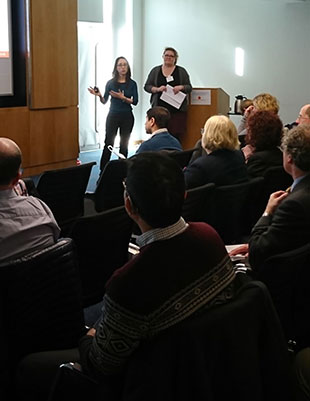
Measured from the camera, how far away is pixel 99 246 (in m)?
3.00

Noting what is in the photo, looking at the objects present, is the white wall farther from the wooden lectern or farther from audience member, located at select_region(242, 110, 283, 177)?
audience member, located at select_region(242, 110, 283, 177)

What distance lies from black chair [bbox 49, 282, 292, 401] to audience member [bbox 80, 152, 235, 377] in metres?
0.04

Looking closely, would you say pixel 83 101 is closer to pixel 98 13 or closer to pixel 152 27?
pixel 98 13

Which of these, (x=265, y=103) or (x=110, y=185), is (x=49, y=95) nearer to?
(x=265, y=103)

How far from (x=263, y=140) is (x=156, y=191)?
2832mm

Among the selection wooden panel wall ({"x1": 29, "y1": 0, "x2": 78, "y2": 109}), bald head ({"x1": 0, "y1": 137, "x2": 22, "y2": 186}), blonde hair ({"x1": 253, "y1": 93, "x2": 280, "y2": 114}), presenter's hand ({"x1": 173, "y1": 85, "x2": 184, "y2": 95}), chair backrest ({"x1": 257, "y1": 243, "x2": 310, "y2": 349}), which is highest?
wooden panel wall ({"x1": 29, "y1": 0, "x2": 78, "y2": 109})

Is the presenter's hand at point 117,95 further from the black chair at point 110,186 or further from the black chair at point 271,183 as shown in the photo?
the black chair at point 271,183

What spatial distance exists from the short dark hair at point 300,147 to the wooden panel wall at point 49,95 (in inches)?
211

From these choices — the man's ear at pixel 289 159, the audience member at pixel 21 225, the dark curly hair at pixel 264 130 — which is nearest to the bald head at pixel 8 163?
the audience member at pixel 21 225

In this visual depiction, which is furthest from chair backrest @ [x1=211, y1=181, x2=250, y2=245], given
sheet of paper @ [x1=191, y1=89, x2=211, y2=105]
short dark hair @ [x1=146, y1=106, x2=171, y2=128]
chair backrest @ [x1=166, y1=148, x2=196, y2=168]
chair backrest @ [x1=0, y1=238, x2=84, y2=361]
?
sheet of paper @ [x1=191, y1=89, x2=211, y2=105]

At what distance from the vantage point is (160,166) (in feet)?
5.52

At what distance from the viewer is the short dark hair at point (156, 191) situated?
1.67 meters

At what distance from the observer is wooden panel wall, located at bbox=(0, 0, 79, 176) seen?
25.7 feet

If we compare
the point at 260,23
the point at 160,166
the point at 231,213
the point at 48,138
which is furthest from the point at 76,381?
the point at 260,23
